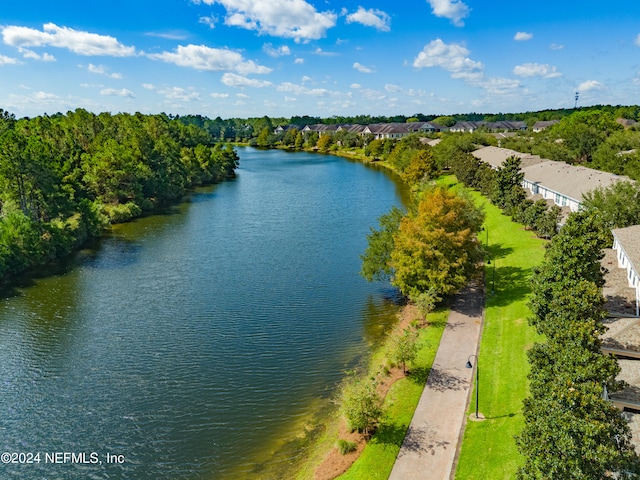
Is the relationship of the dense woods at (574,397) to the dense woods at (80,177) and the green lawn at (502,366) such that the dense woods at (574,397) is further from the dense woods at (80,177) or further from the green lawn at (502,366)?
the dense woods at (80,177)

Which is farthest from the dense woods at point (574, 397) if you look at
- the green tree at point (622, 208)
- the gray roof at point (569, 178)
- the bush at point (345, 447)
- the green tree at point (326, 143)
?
the green tree at point (326, 143)

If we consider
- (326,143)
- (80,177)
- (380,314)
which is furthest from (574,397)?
(326,143)

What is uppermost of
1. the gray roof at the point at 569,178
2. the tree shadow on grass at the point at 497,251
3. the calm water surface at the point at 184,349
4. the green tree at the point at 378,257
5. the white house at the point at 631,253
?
the gray roof at the point at 569,178

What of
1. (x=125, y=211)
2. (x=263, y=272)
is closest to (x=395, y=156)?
(x=125, y=211)

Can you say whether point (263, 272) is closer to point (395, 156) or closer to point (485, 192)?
point (485, 192)

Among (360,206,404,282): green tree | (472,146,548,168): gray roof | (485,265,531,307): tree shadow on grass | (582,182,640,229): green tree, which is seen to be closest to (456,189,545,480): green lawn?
(485,265,531,307): tree shadow on grass

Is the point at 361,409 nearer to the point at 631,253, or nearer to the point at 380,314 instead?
the point at 380,314

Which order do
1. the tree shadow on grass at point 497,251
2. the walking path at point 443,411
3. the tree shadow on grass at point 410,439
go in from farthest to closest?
the tree shadow on grass at point 497,251 < the tree shadow on grass at point 410,439 < the walking path at point 443,411
